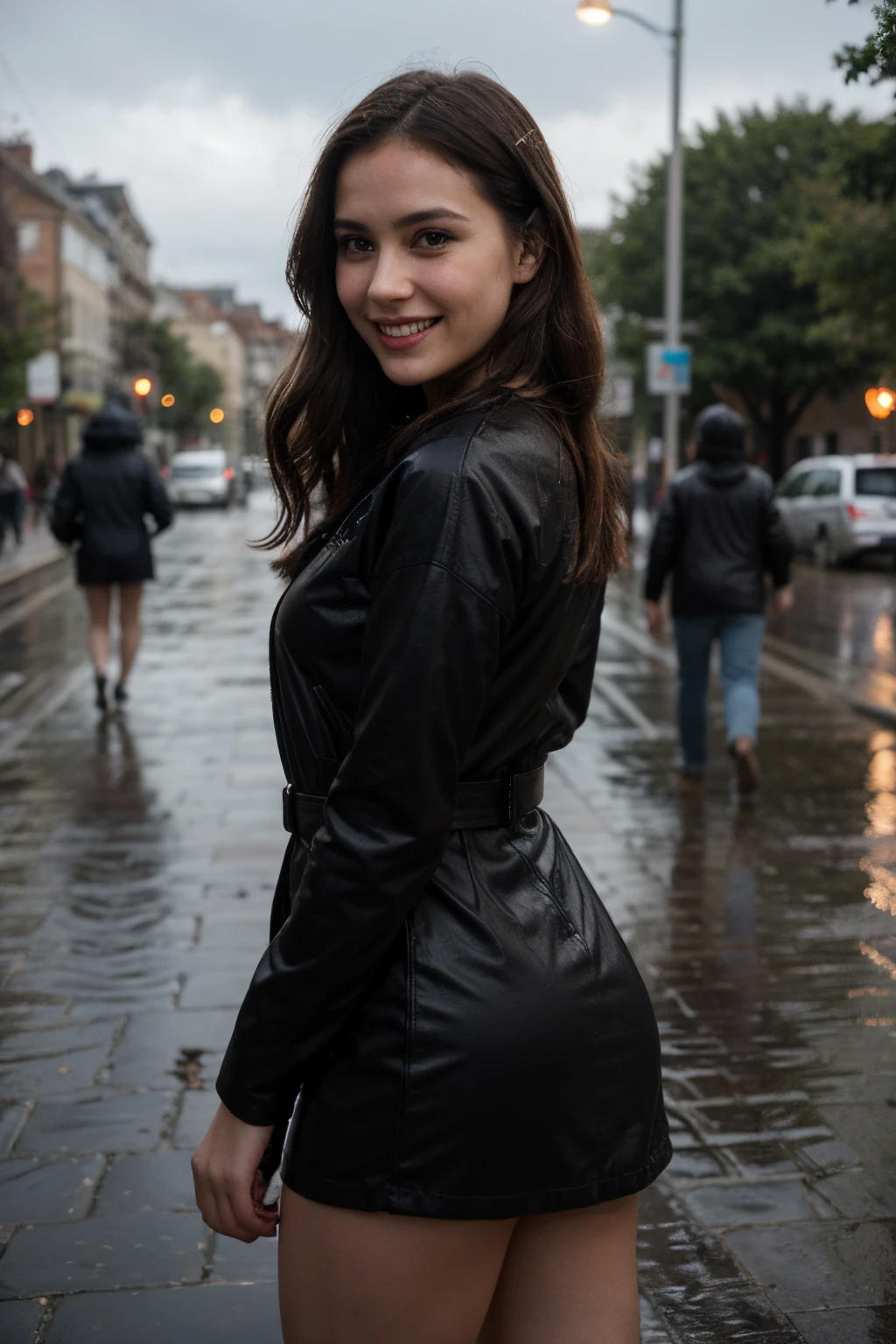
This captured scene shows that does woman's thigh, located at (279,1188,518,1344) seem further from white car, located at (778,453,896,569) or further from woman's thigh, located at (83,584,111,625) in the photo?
white car, located at (778,453,896,569)

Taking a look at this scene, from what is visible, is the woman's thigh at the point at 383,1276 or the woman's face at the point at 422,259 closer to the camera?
the woman's thigh at the point at 383,1276

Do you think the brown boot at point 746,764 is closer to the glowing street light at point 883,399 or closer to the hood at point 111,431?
the hood at point 111,431

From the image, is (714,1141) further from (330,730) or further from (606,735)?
(606,735)

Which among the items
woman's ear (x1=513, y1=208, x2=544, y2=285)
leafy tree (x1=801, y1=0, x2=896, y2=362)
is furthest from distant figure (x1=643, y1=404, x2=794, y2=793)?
leafy tree (x1=801, y1=0, x2=896, y2=362)

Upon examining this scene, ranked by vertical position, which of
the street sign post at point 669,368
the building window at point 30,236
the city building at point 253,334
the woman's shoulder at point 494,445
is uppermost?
the city building at point 253,334

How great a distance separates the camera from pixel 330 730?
1.66 metres

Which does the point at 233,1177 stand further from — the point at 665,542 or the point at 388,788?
the point at 665,542

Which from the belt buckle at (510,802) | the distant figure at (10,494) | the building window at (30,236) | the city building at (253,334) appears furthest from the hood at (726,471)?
the city building at (253,334)

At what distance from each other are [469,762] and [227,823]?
561cm

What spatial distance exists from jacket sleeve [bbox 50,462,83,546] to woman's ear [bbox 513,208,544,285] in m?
8.90

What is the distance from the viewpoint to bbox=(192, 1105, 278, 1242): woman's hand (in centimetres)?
162

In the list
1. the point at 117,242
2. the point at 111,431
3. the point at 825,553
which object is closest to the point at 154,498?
the point at 111,431

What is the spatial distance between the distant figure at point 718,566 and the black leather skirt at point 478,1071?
624 cm

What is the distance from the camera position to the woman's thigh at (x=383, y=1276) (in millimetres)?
1581
